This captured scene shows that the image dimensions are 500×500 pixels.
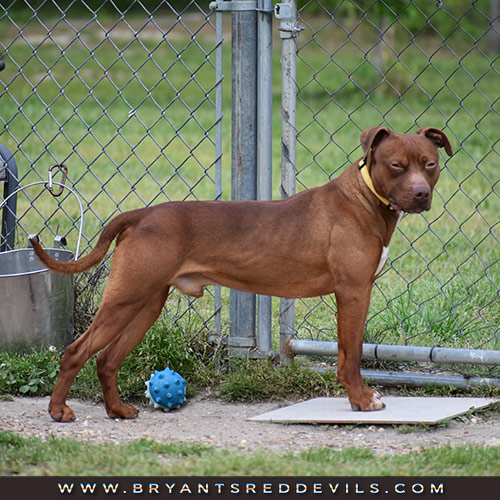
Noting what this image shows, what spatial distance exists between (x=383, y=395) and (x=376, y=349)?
0.22m

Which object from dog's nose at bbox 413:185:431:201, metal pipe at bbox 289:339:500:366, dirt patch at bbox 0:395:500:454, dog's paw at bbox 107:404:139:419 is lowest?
dirt patch at bbox 0:395:500:454

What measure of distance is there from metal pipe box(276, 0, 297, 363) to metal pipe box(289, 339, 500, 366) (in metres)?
0.09

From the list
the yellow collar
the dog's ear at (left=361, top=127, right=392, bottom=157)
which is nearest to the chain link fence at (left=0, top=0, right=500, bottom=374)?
the yellow collar

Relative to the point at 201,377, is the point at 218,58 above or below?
above

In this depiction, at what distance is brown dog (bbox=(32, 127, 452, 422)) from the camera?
3.46 metres

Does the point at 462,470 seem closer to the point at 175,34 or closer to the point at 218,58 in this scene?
the point at 218,58

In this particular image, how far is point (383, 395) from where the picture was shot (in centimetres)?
396

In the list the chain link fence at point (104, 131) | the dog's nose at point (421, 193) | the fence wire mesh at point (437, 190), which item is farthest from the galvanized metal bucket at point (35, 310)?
the dog's nose at point (421, 193)

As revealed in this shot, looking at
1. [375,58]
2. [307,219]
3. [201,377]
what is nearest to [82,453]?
[201,377]

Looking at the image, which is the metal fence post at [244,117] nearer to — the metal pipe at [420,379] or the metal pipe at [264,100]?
the metal pipe at [264,100]

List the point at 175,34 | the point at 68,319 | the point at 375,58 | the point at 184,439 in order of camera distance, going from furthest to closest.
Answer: the point at 175,34 → the point at 375,58 → the point at 68,319 → the point at 184,439

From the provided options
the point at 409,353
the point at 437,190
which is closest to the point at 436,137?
the point at 409,353

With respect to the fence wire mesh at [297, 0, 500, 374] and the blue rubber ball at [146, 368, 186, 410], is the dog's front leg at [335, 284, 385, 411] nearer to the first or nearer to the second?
the fence wire mesh at [297, 0, 500, 374]

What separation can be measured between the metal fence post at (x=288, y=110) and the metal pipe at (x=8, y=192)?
1.50 metres
